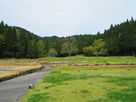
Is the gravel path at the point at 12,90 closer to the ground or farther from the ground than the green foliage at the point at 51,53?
closer to the ground

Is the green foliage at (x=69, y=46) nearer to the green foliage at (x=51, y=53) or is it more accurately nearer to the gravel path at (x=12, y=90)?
the green foliage at (x=51, y=53)

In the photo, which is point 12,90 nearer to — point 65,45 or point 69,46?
point 65,45

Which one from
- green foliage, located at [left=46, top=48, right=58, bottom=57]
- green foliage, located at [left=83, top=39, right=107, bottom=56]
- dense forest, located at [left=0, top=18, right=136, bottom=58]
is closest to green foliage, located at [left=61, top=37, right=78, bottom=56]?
dense forest, located at [left=0, top=18, right=136, bottom=58]

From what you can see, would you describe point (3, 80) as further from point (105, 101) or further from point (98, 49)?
point (98, 49)

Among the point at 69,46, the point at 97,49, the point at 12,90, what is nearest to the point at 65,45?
the point at 69,46

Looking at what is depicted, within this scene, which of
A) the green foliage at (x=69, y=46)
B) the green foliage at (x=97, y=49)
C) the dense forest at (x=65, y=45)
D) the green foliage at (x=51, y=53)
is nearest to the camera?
the dense forest at (x=65, y=45)

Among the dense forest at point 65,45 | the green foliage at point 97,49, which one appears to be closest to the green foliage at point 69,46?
the dense forest at point 65,45

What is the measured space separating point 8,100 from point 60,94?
3.25m

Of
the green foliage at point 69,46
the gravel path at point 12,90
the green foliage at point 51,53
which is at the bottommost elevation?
the gravel path at point 12,90

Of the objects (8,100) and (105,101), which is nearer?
(105,101)

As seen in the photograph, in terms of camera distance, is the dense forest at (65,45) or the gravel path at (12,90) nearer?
the gravel path at (12,90)

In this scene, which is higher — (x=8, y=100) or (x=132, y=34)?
(x=132, y=34)

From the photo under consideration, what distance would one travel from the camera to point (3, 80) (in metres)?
20.9

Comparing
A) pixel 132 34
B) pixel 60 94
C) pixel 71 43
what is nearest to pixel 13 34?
pixel 71 43
